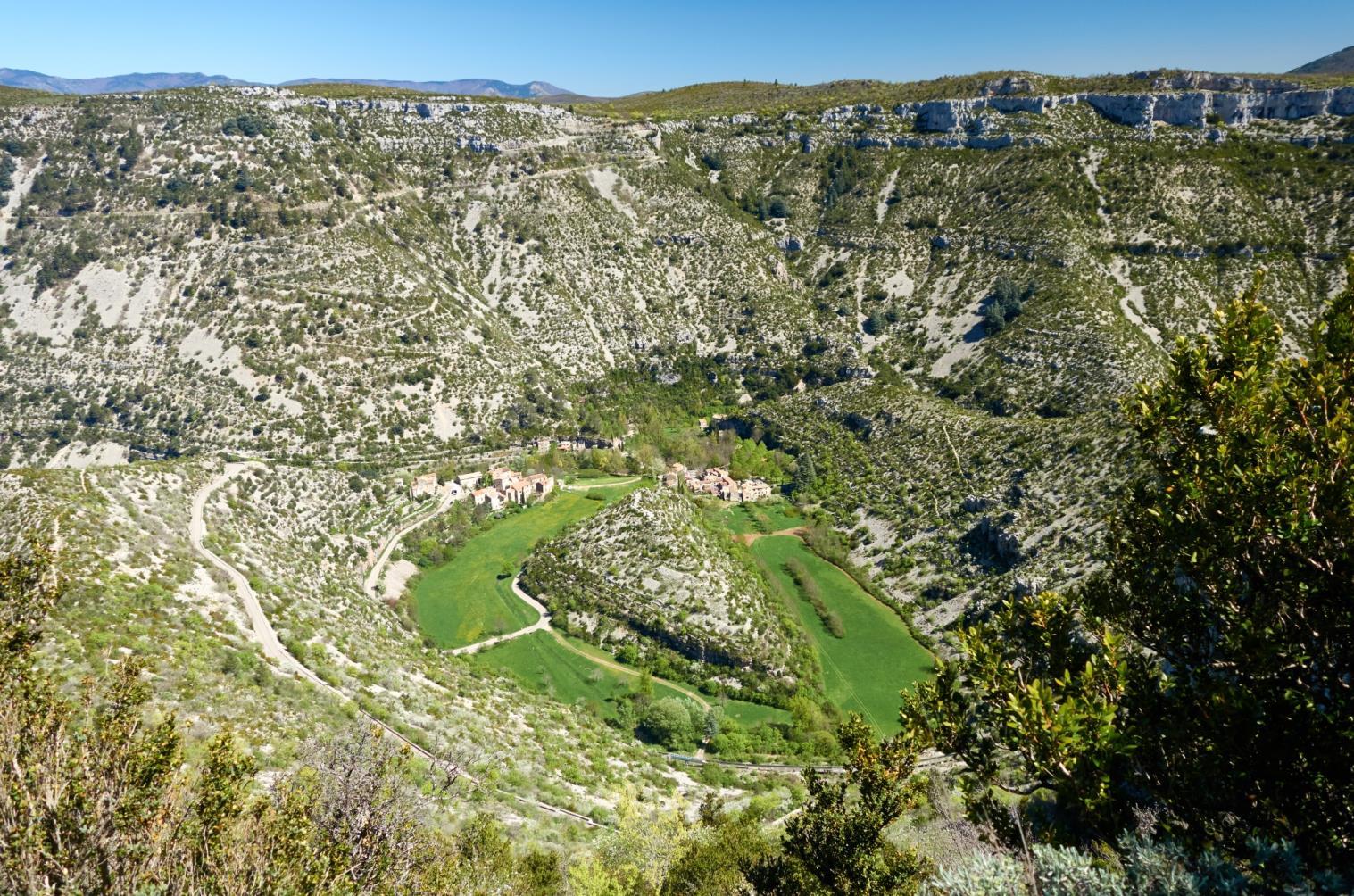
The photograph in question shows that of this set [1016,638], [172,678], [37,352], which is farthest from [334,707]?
[37,352]

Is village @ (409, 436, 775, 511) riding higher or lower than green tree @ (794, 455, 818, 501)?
lower

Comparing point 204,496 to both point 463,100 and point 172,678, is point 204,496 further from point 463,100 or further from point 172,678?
point 463,100

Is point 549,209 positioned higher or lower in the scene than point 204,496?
higher

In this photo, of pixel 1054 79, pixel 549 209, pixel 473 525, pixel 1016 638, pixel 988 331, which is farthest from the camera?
pixel 1054 79

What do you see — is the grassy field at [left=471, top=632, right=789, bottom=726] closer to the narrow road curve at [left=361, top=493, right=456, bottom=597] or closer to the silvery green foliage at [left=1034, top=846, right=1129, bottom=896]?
the narrow road curve at [left=361, top=493, right=456, bottom=597]

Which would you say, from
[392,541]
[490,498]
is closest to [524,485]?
[490,498]

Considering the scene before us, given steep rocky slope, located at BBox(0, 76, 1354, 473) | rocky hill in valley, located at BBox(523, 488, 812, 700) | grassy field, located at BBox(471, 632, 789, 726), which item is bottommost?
grassy field, located at BBox(471, 632, 789, 726)

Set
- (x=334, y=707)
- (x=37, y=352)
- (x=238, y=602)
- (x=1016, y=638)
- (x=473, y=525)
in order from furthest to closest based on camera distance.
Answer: (x=37, y=352) < (x=473, y=525) < (x=238, y=602) < (x=334, y=707) < (x=1016, y=638)

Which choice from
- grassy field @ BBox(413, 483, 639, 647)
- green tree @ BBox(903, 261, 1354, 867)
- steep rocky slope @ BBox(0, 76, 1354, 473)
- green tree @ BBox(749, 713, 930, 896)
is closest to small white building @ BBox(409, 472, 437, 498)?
steep rocky slope @ BBox(0, 76, 1354, 473)
